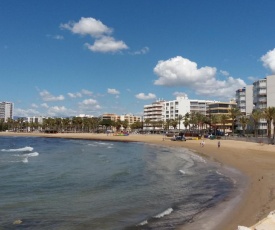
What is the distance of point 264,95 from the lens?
126250 mm

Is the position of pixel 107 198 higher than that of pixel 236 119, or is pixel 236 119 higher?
pixel 236 119

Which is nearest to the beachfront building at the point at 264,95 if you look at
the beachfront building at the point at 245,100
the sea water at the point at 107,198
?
the beachfront building at the point at 245,100

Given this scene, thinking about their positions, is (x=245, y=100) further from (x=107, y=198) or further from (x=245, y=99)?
(x=107, y=198)

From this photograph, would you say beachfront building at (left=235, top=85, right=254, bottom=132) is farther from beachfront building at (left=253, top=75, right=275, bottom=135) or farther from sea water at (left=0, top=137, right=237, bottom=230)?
sea water at (left=0, top=137, right=237, bottom=230)

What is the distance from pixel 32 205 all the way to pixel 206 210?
9.42 m

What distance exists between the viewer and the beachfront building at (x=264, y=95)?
123 meters

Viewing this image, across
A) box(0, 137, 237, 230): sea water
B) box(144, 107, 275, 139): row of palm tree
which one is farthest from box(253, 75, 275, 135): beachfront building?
box(0, 137, 237, 230): sea water

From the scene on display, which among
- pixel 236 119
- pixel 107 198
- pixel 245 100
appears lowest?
pixel 107 198

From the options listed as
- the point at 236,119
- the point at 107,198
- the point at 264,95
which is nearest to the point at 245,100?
the point at 236,119

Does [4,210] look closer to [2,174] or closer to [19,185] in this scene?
[19,185]

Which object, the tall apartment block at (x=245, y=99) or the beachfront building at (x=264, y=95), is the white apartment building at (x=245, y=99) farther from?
the beachfront building at (x=264, y=95)

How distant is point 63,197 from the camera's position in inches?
866

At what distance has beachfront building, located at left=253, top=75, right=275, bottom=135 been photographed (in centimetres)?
12262

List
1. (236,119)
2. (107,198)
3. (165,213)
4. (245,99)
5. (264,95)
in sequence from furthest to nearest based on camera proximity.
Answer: (245,99) → (236,119) → (264,95) → (107,198) → (165,213)
